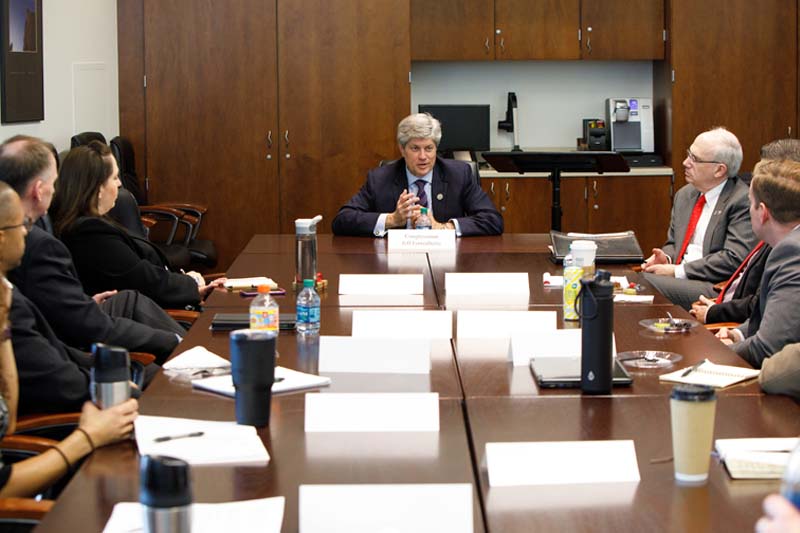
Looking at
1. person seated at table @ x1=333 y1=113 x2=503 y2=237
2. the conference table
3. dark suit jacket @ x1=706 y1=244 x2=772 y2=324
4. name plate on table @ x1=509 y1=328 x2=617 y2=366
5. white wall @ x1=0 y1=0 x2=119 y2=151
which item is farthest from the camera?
white wall @ x1=0 y1=0 x2=119 y2=151

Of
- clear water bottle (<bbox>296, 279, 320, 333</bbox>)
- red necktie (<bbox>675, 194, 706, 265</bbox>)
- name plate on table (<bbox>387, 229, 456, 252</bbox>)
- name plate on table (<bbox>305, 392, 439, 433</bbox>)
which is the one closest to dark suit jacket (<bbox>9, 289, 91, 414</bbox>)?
clear water bottle (<bbox>296, 279, 320, 333</bbox>)

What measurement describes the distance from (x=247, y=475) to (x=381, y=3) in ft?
20.6

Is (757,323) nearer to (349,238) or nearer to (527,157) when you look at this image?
(349,238)

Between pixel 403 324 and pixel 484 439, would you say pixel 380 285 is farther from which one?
pixel 484 439

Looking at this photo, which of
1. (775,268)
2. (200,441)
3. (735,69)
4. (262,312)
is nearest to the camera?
(200,441)

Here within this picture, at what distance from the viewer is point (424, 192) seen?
5953mm

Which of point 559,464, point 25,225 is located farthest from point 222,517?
point 25,225

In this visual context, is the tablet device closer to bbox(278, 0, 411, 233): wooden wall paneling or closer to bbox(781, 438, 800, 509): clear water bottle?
bbox(781, 438, 800, 509): clear water bottle

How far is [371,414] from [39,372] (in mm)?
1090

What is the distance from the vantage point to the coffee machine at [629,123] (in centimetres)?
849

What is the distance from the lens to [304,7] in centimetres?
791

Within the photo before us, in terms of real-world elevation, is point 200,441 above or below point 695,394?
below

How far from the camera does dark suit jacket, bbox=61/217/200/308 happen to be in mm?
4457

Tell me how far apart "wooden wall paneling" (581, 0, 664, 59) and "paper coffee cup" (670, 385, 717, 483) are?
6.69 m
